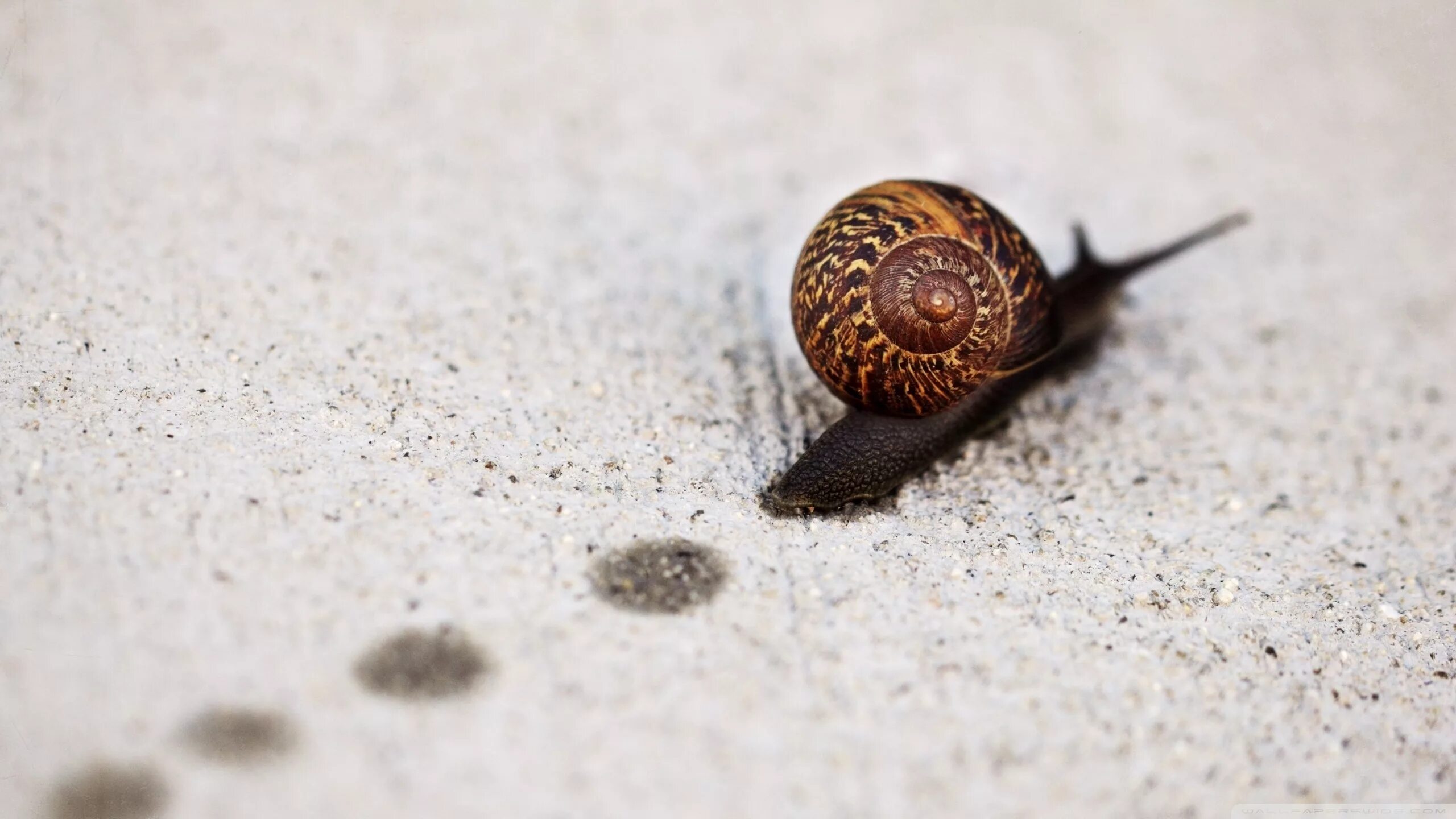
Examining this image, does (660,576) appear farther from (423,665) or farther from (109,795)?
(109,795)

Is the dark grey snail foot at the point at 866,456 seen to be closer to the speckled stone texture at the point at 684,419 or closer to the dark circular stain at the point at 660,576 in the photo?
the speckled stone texture at the point at 684,419

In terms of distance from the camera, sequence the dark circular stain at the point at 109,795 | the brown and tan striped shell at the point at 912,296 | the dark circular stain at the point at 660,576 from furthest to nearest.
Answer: the brown and tan striped shell at the point at 912,296 < the dark circular stain at the point at 660,576 < the dark circular stain at the point at 109,795

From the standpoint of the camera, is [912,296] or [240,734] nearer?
[240,734]

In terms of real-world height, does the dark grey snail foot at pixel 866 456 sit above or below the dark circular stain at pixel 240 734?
below

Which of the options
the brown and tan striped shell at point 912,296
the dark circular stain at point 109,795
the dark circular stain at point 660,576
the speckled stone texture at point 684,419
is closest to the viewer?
the dark circular stain at point 109,795

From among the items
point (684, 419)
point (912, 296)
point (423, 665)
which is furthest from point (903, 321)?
point (423, 665)

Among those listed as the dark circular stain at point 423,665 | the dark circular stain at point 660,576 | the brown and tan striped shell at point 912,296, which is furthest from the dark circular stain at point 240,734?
the brown and tan striped shell at point 912,296

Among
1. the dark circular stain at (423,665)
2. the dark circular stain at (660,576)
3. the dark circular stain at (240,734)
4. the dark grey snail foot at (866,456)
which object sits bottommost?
the dark grey snail foot at (866,456)

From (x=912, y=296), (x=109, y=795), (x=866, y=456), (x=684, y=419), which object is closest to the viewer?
(x=109, y=795)

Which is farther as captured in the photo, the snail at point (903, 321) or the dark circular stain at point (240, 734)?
the snail at point (903, 321)
